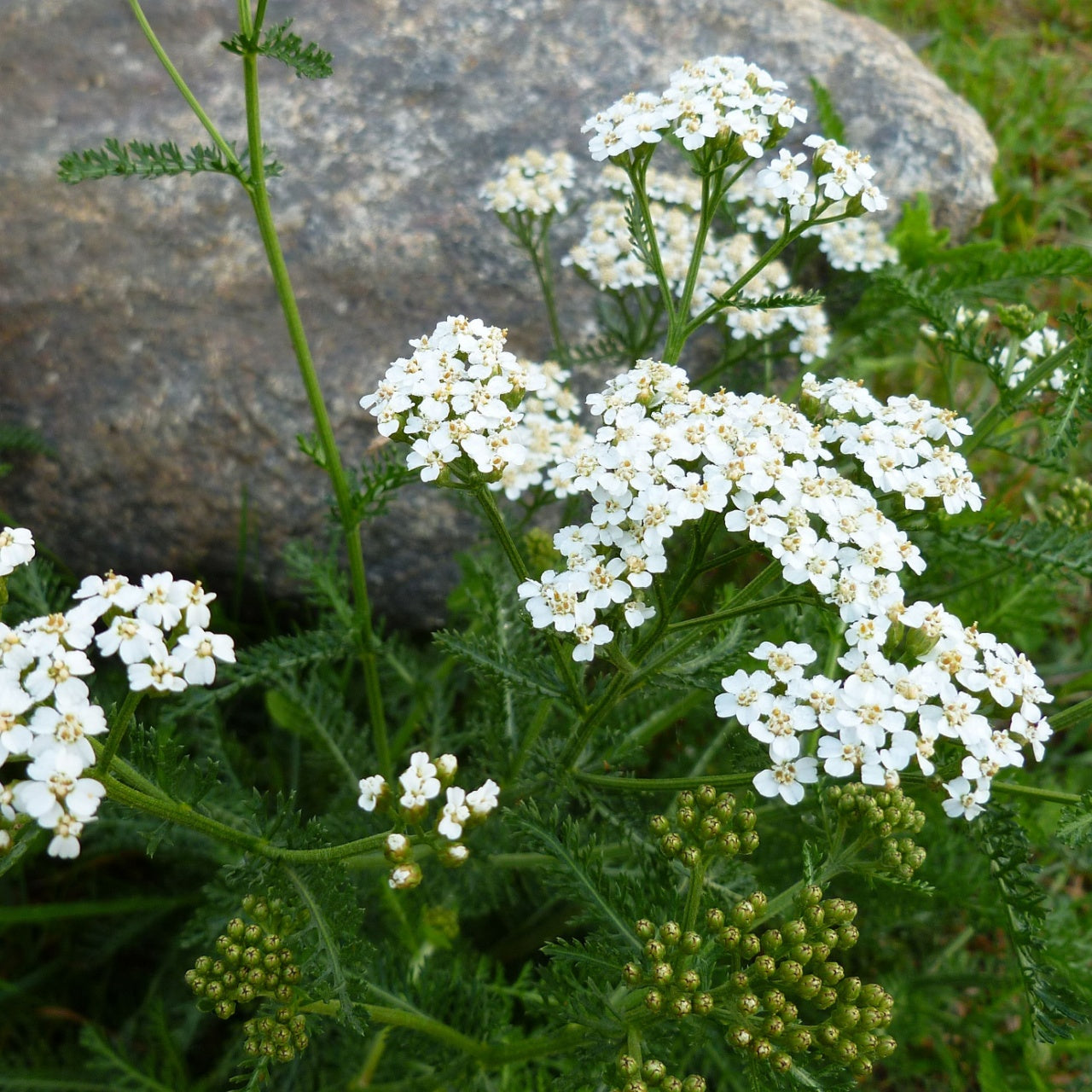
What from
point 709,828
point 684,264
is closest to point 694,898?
point 709,828

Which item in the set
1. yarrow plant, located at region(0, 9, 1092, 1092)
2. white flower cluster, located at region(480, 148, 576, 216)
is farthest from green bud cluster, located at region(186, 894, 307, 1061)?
A: white flower cluster, located at region(480, 148, 576, 216)

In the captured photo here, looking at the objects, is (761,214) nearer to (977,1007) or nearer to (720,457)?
(720,457)

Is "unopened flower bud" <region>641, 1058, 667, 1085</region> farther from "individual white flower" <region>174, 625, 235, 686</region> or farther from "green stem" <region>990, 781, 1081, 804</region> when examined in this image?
"individual white flower" <region>174, 625, 235, 686</region>

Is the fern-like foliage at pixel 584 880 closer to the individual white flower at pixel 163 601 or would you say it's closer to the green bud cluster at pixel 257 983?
the green bud cluster at pixel 257 983

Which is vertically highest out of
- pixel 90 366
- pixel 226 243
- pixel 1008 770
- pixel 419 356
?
pixel 419 356

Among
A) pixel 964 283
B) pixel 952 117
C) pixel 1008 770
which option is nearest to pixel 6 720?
pixel 1008 770
